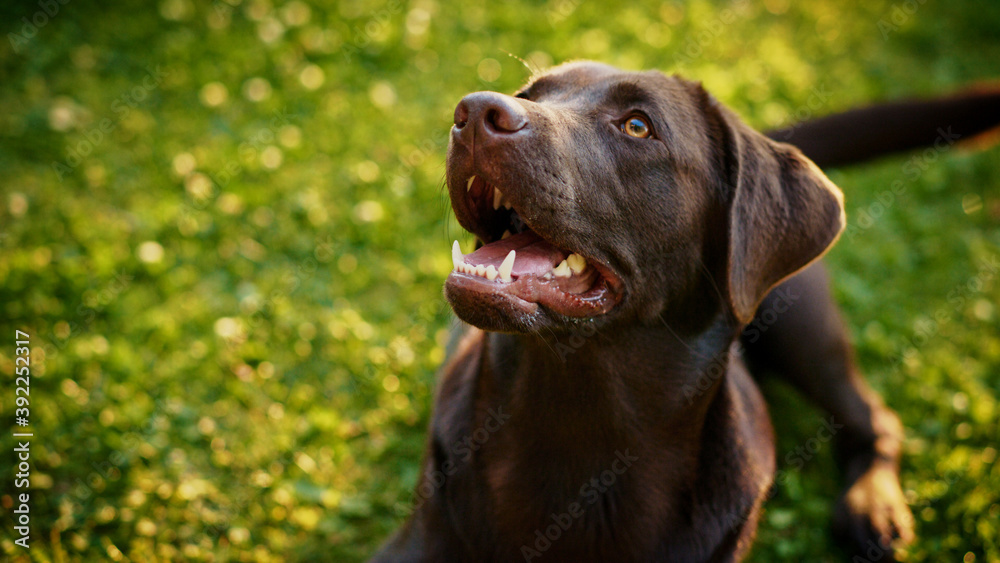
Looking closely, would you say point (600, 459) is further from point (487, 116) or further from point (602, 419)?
point (487, 116)

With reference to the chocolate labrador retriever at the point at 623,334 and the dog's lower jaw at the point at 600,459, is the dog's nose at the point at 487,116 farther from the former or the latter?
the dog's lower jaw at the point at 600,459

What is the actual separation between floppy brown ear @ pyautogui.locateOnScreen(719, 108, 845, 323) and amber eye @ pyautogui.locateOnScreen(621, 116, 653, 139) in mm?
308

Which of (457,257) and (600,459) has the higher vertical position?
(457,257)

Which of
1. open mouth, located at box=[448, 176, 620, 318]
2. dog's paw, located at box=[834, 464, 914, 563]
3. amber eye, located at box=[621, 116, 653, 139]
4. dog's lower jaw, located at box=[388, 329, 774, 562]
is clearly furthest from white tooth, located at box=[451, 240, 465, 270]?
dog's paw, located at box=[834, 464, 914, 563]

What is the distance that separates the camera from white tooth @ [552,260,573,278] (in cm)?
221

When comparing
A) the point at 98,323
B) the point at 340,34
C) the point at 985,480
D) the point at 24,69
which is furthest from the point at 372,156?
the point at 985,480

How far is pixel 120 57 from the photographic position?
18.9 feet

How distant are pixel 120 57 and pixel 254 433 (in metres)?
3.77

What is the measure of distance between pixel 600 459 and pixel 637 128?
1.06 meters

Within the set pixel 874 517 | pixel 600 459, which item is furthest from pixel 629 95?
pixel 874 517

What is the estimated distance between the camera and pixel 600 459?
244 centimetres

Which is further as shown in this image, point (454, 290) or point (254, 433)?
point (254, 433)

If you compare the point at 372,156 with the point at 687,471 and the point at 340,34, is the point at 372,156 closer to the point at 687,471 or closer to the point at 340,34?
the point at 340,34

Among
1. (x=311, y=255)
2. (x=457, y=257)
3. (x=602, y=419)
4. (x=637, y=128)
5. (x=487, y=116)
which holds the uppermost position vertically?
(x=487, y=116)
